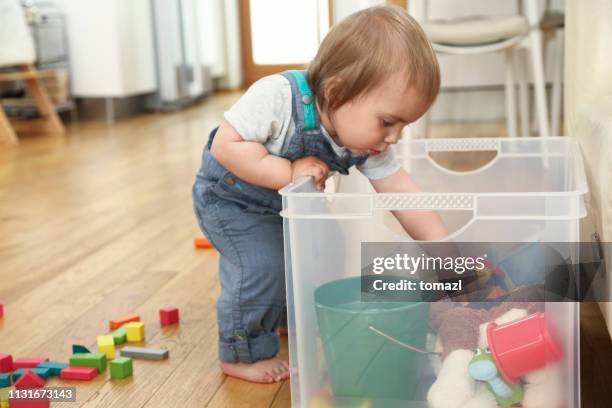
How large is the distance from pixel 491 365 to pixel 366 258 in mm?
154

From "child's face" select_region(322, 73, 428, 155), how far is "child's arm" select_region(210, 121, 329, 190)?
0.05 meters

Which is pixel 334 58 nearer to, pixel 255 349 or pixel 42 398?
pixel 255 349

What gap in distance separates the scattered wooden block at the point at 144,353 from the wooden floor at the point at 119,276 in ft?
0.04

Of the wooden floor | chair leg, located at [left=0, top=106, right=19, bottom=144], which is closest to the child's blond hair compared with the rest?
the wooden floor

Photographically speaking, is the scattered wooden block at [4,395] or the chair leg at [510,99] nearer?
the scattered wooden block at [4,395]

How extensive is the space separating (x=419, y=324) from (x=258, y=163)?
244 mm

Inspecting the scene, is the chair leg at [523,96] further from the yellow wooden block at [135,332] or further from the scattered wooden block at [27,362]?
the scattered wooden block at [27,362]

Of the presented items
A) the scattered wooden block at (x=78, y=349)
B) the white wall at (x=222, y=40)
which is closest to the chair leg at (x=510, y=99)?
the scattered wooden block at (x=78, y=349)

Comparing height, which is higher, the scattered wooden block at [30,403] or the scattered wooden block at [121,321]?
the scattered wooden block at [30,403]

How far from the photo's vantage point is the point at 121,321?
1.09 meters

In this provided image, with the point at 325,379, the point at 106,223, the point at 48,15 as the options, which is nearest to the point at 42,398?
the point at 325,379

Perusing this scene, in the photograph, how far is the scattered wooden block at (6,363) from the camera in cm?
94

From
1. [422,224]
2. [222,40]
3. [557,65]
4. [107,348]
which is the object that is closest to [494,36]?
[557,65]

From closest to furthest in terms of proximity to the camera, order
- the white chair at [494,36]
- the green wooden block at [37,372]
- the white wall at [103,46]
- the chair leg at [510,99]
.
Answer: the green wooden block at [37,372]
the white chair at [494,36]
the chair leg at [510,99]
the white wall at [103,46]
